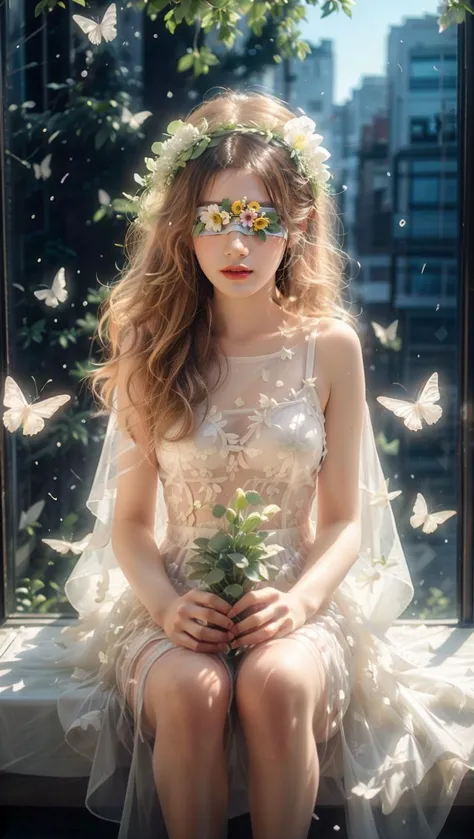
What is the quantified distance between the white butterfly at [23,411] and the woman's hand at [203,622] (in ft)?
2.29

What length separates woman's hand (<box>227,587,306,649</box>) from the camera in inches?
64.5

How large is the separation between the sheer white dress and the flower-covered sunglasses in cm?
28

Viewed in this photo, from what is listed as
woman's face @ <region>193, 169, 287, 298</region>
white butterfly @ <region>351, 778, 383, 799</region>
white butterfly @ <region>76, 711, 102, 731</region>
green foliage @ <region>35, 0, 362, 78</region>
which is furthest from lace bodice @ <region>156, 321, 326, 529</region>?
green foliage @ <region>35, 0, 362, 78</region>

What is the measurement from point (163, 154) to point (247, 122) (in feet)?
0.62

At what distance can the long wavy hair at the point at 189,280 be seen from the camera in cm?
187

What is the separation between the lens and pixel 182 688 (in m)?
1.57

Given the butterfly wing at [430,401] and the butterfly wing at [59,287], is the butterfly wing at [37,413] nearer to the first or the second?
the butterfly wing at [59,287]

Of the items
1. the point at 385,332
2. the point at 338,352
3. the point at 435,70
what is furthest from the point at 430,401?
the point at 435,70

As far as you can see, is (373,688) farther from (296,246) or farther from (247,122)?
(247,122)

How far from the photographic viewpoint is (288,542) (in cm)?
192

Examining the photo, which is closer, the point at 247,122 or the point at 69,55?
the point at 247,122

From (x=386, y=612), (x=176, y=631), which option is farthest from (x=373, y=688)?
(x=176, y=631)

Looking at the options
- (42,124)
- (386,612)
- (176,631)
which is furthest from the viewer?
(42,124)

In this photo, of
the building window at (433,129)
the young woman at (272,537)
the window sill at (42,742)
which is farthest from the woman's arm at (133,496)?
the building window at (433,129)
